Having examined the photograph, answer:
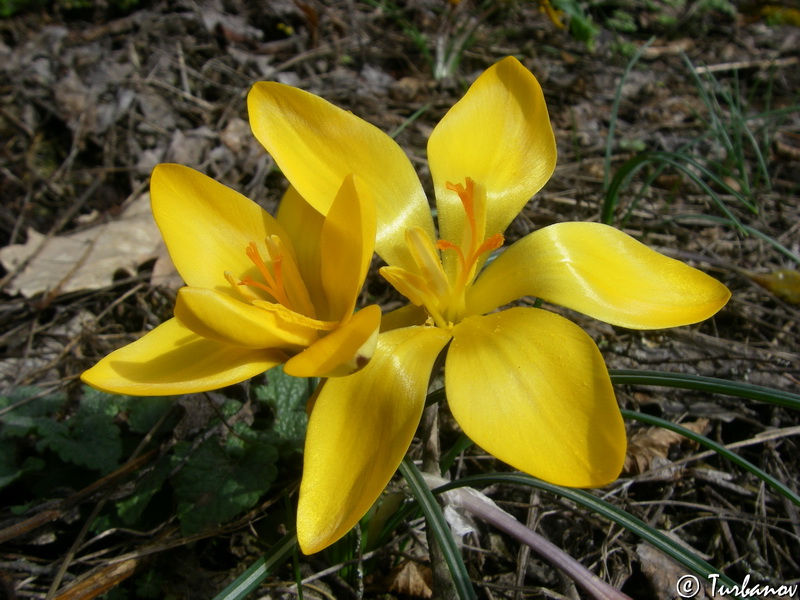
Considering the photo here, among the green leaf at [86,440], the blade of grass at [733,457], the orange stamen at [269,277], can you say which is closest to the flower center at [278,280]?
the orange stamen at [269,277]

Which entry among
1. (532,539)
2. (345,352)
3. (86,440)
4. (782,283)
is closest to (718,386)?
(532,539)

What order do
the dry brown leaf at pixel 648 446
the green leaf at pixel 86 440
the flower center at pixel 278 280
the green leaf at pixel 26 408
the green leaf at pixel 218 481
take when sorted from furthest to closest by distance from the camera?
1. the dry brown leaf at pixel 648 446
2. the green leaf at pixel 26 408
3. the green leaf at pixel 86 440
4. the green leaf at pixel 218 481
5. the flower center at pixel 278 280

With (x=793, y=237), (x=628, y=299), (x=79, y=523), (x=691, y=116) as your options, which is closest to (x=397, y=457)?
(x=628, y=299)

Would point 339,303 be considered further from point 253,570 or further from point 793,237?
point 793,237

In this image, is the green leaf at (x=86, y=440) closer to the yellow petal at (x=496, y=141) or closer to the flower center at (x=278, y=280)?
the flower center at (x=278, y=280)

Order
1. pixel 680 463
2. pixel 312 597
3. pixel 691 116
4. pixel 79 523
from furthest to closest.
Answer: pixel 691 116 → pixel 680 463 → pixel 79 523 → pixel 312 597

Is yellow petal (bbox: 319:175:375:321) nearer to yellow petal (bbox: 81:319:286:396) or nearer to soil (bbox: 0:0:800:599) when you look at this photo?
yellow petal (bbox: 81:319:286:396)
